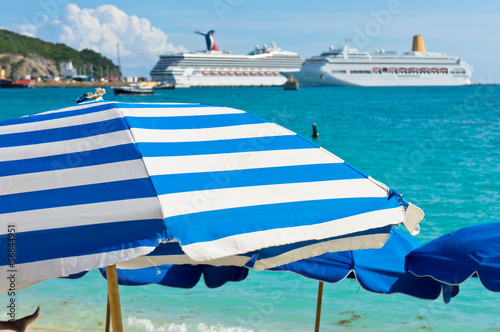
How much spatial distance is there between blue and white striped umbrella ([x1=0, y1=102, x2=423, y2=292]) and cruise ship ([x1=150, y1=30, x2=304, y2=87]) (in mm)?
88113

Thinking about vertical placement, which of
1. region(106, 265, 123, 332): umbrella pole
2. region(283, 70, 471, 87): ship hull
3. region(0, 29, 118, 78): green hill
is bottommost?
region(106, 265, 123, 332): umbrella pole

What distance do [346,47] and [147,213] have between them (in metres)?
82.6

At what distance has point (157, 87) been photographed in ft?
285

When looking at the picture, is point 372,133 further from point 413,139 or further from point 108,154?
point 108,154

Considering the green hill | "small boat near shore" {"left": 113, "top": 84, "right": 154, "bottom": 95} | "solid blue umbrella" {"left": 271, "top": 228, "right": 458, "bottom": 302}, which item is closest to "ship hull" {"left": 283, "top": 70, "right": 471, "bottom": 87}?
"small boat near shore" {"left": 113, "top": 84, "right": 154, "bottom": 95}

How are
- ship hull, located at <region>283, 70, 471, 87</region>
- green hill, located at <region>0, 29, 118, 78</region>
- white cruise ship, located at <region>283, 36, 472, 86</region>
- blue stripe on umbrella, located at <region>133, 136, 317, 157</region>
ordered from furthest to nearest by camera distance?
green hill, located at <region>0, 29, 118, 78</region>, ship hull, located at <region>283, 70, 471, 87</region>, white cruise ship, located at <region>283, 36, 472, 86</region>, blue stripe on umbrella, located at <region>133, 136, 317, 157</region>

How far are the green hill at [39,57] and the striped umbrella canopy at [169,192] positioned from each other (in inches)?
5501

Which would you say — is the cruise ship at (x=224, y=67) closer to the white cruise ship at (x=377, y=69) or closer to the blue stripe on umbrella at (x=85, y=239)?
the white cruise ship at (x=377, y=69)

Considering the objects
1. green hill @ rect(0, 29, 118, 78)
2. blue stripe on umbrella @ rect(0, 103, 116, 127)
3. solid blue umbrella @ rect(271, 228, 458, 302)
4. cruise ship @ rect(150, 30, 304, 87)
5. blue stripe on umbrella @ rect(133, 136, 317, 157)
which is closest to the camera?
blue stripe on umbrella @ rect(133, 136, 317, 157)

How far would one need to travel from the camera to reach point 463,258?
2.81 m

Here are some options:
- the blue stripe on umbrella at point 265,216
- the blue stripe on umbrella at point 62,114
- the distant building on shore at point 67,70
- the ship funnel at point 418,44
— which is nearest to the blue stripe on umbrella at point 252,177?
the blue stripe on umbrella at point 265,216

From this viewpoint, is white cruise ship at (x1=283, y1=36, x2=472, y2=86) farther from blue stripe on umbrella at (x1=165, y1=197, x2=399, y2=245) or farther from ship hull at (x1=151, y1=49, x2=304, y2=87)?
blue stripe on umbrella at (x1=165, y1=197, x2=399, y2=245)

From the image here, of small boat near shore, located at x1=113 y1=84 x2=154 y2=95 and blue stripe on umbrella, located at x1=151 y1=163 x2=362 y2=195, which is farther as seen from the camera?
small boat near shore, located at x1=113 y1=84 x2=154 y2=95

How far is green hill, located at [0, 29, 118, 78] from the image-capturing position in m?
133
